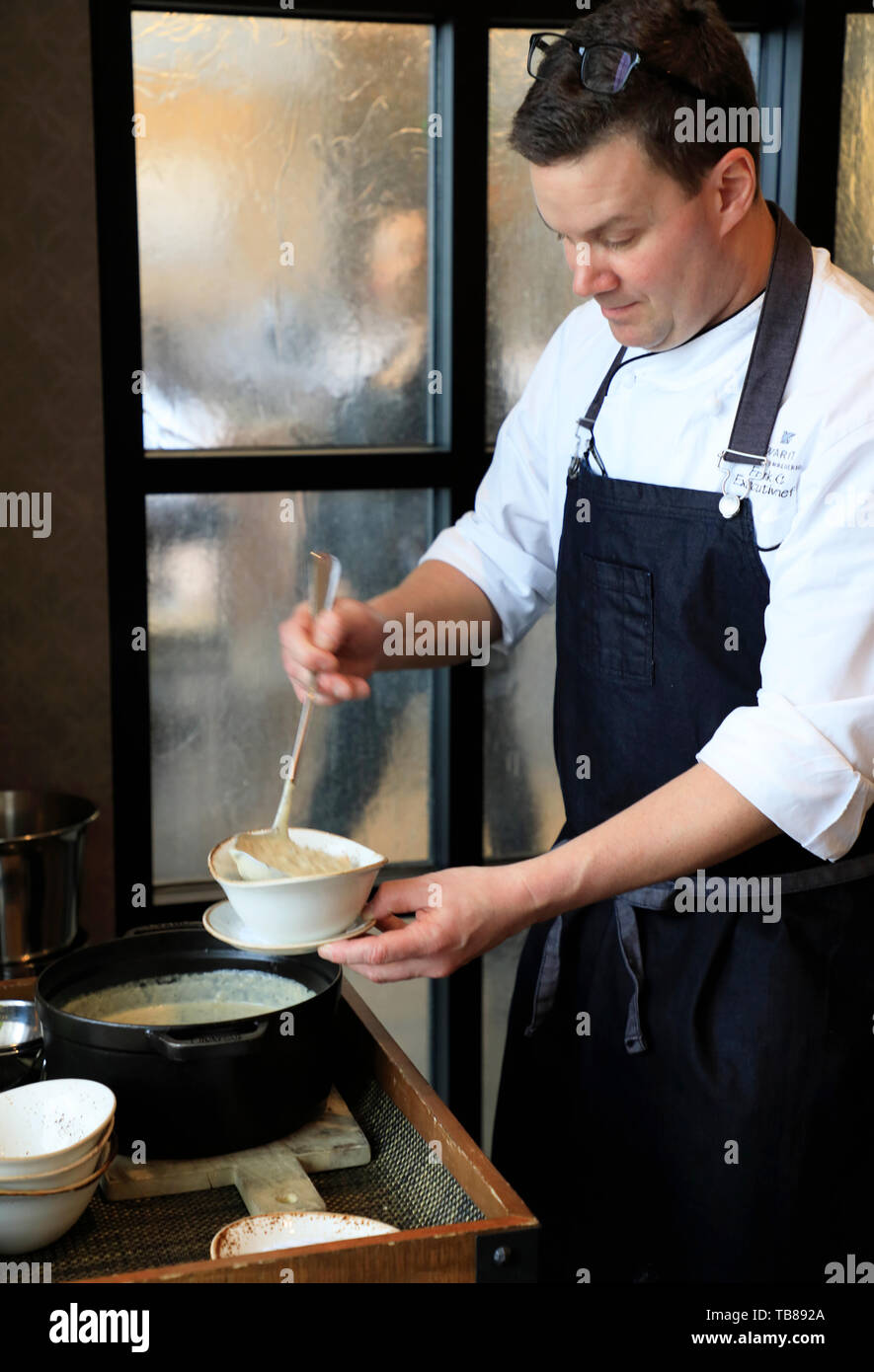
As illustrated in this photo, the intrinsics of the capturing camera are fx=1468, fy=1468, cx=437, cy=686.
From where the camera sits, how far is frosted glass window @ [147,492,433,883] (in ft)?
8.91

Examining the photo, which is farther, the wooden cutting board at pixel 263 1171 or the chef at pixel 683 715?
the chef at pixel 683 715

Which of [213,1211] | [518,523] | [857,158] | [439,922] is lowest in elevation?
[213,1211]

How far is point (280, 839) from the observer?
1.59m

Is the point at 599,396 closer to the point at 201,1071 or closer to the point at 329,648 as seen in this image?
the point at 329,648

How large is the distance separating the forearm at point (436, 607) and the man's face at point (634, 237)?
500 millimetres

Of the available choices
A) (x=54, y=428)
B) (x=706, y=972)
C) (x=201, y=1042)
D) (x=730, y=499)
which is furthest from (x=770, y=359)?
(x=54, y=428)

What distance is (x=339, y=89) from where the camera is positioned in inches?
103

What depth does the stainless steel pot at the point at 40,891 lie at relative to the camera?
225cm

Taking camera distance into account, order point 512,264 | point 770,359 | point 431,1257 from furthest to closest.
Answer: point 512,264 → point 770,359 → point 431,1257

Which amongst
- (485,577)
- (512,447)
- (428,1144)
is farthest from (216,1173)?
(512,447)

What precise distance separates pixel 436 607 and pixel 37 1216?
1025mm

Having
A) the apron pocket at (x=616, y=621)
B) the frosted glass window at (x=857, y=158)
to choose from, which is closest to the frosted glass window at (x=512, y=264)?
the frosted glass window at (x=857, y=158)

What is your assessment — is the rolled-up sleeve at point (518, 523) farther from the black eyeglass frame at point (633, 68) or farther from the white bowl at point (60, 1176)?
the white bowl at point (60, 1176)

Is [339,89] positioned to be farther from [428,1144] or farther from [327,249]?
[428,1144]
